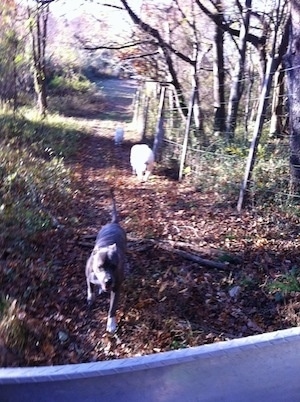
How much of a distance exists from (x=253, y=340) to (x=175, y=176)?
994 cm

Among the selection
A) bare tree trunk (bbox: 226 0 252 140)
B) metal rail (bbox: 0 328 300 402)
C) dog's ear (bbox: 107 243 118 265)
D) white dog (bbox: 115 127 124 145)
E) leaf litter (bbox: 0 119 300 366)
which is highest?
bare tree trunk (bbox: 226 0 252 140)

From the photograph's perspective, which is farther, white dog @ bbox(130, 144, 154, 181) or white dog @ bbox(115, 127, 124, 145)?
white dog @ bbox(115, 127, 124, 145)

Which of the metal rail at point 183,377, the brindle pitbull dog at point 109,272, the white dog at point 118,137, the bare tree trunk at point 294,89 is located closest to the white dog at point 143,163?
the bare tree trunk at point 294,89

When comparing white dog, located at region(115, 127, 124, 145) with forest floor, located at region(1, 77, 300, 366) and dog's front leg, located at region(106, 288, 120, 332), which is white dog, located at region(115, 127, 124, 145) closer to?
forest floor, located at region(1, 77, 300, 366)

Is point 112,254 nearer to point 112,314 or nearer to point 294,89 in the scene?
point 112,314

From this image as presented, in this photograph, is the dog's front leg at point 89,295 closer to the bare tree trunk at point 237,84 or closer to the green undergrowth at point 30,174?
the green undergrowth at point 30,174

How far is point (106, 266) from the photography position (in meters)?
5.14

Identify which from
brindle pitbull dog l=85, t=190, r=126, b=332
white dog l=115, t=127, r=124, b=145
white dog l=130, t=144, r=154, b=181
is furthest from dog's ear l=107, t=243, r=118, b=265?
white dog l=115, t=127, r=124, b=145

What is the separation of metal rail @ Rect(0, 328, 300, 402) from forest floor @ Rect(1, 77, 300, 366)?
232cm

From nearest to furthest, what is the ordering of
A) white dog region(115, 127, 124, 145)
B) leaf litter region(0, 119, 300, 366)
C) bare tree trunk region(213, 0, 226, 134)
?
1. leaf litter region(0, 119, 300, 366)
2. bare tree trunk region(213, 0, 226, 134)
3. white dog region(115, 127, 124, 145)

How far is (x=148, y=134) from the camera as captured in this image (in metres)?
16.8

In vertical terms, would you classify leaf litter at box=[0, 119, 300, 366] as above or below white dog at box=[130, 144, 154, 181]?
below

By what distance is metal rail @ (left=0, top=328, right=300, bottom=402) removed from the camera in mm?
2166

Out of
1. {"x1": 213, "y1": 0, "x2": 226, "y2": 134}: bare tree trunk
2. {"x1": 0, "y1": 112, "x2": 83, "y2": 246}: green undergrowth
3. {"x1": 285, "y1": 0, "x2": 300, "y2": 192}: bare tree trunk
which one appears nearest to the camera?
{"x1": 0, "y1": 112, "x2": 83, "y2": 246}: green undergrowth
